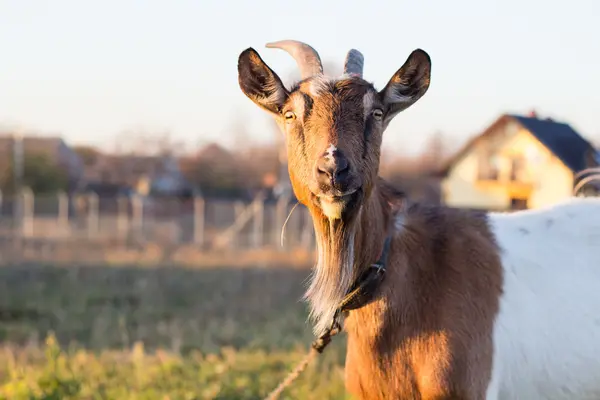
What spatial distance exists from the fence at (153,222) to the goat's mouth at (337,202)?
17.3 meters

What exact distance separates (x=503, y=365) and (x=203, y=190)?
2815 cm

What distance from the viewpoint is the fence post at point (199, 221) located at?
24203 mm

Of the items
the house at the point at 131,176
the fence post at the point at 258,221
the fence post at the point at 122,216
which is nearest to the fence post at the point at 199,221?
the fence post at the point at 258,221

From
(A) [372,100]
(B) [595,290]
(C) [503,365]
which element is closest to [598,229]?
(B) [595,290]

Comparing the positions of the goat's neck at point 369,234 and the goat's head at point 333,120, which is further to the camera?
the goat's neck at point 369,234

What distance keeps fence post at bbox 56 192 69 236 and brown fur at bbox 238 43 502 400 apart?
22.4 metres

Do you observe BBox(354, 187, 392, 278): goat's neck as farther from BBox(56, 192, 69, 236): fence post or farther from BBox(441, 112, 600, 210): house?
BBox(56, 192, 69, 236): fence post

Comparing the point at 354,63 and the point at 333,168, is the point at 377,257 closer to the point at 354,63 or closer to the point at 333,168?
the point at 333,168

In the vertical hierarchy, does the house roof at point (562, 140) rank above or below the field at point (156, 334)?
above

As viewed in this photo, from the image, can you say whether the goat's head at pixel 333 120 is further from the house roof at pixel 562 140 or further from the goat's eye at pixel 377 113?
the house roof at pixel 562 140

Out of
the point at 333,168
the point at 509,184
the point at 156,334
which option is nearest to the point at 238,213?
the point at 156,334

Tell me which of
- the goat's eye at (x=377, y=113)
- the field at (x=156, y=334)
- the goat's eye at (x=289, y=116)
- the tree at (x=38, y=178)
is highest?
the goat's eye at (x=377, y=113)

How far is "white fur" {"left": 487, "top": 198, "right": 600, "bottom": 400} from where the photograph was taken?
4.05 metres

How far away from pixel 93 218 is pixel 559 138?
20976 millimetres
